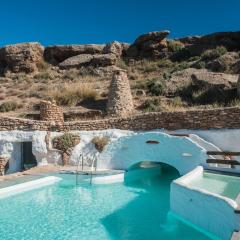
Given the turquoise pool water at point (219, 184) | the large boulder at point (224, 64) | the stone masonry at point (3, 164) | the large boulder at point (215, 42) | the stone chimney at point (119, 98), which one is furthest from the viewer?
the large boulder at point (215, 42)

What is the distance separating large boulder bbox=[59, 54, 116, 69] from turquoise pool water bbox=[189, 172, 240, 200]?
20873 millimetres

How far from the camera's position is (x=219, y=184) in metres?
8.50

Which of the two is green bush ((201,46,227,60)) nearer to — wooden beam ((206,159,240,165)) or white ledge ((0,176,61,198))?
wooden beam ((206,159,240,165))

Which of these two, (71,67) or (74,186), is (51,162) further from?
(71,67)

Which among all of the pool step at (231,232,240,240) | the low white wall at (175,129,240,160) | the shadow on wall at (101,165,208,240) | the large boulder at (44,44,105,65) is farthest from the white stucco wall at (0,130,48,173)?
the large boulder at (44,44,105,65)

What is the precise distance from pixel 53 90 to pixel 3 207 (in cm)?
1617

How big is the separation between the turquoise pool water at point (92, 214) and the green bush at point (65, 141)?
254 centimetres

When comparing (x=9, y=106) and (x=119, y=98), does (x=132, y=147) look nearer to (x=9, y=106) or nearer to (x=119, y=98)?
(x=119, y=98)

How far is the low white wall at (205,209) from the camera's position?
625cm

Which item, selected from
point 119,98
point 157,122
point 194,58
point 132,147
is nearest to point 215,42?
point 194,58

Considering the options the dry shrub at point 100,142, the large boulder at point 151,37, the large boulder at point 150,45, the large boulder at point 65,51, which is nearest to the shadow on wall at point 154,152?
the dry shrub at point 100,142

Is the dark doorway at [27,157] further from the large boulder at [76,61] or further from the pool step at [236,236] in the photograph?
the large boulder at [76,61]

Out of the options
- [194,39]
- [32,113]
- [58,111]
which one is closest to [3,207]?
[58,111]

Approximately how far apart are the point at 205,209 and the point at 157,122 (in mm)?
7356
